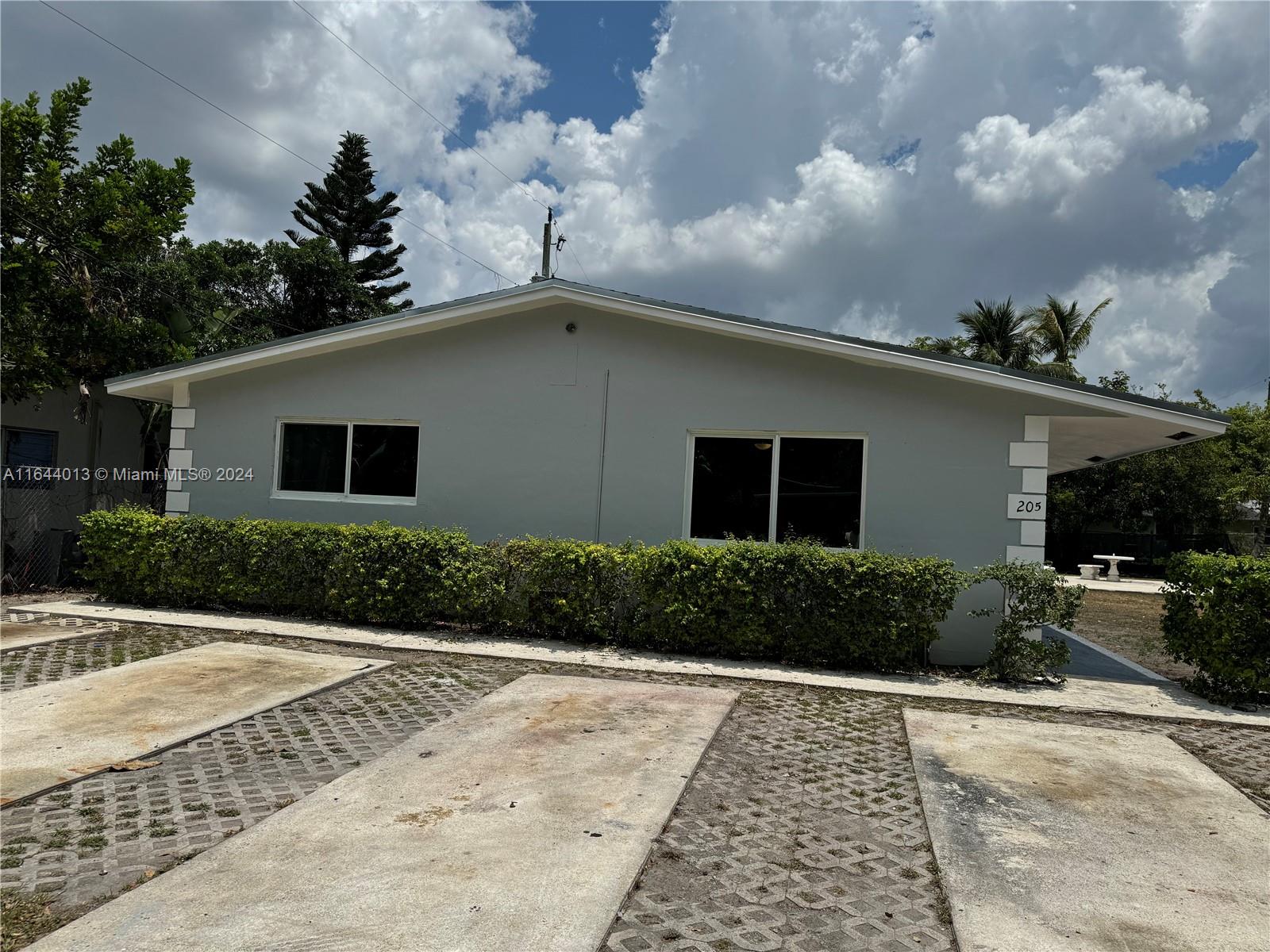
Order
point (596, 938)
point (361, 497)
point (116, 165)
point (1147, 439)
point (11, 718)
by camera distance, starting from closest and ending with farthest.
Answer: point (596, 938) < point (11, 718) < point (1147, 439) < point (361, 497) < point (116, 165)

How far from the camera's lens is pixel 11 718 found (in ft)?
17.4

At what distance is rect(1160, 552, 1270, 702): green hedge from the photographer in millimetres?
6875

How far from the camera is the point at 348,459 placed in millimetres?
10477

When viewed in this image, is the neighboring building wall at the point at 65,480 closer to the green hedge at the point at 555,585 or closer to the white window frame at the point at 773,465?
the green hedge at the point at 555,585

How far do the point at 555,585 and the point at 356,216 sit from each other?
83.1 ft

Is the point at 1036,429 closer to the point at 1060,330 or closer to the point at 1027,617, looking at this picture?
the point at 1027,617

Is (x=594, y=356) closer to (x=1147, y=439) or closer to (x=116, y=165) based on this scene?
(x=1147, y=439)

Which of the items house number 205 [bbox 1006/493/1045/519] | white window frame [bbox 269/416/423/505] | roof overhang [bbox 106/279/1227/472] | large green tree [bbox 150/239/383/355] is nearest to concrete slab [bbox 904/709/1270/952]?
house number 205 [bbox 1006/493/1045/519]

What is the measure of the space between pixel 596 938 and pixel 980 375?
6.63m

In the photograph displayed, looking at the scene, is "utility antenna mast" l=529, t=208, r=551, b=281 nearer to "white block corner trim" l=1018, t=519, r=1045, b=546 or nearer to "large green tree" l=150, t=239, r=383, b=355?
"large green tree" l=150, t=239, r=383, b=355

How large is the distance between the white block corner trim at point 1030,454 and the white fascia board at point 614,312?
20.6 inches

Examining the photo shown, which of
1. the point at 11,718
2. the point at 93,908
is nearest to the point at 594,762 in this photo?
the point at 93,908

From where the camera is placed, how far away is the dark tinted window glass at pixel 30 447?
45.3ft

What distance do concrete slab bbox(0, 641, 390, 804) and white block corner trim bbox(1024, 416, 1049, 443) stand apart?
6586mm
